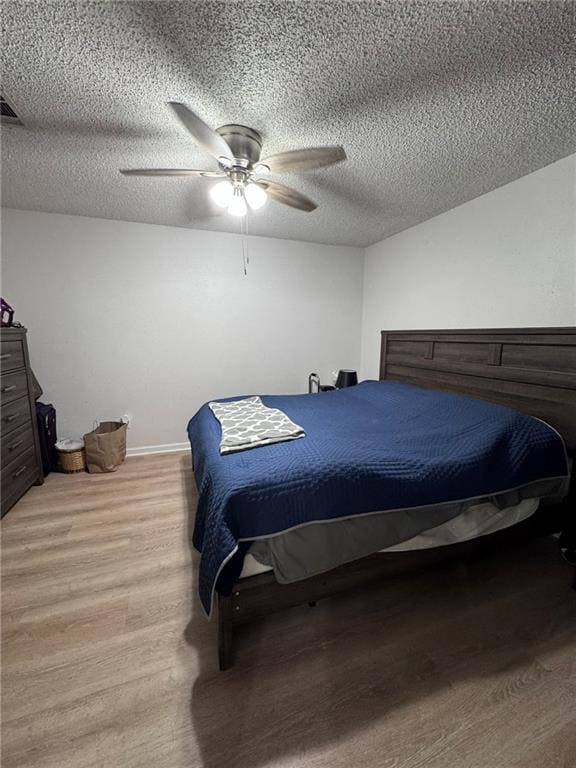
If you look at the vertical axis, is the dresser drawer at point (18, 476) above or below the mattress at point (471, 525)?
below

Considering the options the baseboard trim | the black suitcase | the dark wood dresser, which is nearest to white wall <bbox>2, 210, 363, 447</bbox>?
the baseboard trim

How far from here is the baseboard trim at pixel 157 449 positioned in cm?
332

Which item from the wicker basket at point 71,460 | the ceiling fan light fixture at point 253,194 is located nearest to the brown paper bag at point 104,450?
the wicker basket at point 71,460

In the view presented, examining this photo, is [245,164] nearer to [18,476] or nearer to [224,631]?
[224,631]

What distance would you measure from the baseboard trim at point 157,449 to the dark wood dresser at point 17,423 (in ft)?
2.61

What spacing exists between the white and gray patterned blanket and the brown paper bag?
47.1 inches

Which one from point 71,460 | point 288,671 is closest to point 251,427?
point 288,671

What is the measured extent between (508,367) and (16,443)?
358 centimetres

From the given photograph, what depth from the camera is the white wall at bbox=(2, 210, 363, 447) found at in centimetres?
291

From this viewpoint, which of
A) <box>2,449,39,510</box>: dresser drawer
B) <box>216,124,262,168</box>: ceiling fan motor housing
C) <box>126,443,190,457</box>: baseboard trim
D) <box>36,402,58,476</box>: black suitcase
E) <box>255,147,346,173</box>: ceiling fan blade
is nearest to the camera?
<box>255,147,346,173</box>: ceiling fan blade

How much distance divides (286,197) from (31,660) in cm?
250

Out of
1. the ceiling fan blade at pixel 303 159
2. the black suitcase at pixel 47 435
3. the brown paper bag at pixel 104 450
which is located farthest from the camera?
the brown paper bag at pixel 104 450

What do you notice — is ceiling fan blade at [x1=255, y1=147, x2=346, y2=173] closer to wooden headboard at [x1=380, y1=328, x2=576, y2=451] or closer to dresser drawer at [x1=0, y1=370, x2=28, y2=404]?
wooden headboard at [x1=380, y1=328, x2=576, y2=451]

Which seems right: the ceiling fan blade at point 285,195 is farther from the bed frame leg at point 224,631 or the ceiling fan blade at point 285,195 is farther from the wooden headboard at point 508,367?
the bed frame leg at point 224,631
